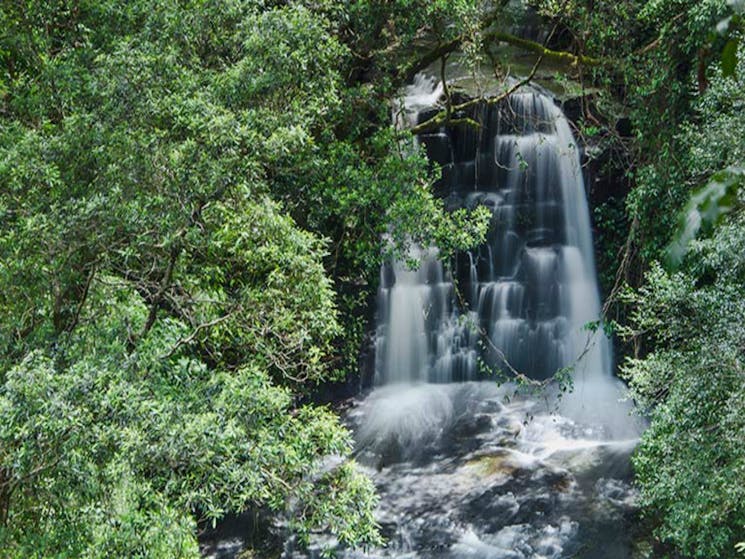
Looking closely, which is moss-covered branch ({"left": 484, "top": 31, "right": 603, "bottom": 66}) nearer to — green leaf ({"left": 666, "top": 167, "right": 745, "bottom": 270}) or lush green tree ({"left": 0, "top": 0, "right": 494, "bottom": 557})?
lush green tree ({"left": 0, "top": 0, "right": 494, "bottom": 557})

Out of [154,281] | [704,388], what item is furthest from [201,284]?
[704,388]

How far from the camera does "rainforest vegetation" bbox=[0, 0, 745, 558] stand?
5.63m

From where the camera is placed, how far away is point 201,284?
26.6 ft

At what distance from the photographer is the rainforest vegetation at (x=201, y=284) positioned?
5633 mm

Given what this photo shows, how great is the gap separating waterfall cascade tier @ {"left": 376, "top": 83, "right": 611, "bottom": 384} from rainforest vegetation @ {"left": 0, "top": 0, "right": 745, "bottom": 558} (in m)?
A: 4.15

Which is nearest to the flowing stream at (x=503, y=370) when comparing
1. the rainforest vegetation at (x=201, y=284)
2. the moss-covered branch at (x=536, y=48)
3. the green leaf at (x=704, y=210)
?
the moss-covered branch at (x=536, y=48)

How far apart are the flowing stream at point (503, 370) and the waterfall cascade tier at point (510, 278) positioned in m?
0.02

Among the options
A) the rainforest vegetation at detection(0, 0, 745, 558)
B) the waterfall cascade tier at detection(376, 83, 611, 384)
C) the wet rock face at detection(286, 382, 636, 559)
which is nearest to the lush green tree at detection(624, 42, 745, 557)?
the rainforest vegetation at detection(0, 0, 745, 558)

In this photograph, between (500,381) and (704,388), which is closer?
(704,388)

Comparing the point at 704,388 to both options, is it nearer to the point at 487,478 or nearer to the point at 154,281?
the point at 487,478

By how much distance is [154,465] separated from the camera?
568 centimetres

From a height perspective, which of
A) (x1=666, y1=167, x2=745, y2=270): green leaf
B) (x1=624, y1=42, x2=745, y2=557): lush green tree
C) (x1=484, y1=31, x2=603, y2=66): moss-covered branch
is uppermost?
(x1=484, y1=31, x2=603, y2=66): moss-covered branch

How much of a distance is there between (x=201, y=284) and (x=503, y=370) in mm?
7766

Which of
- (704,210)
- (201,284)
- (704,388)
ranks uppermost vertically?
(704,210)
